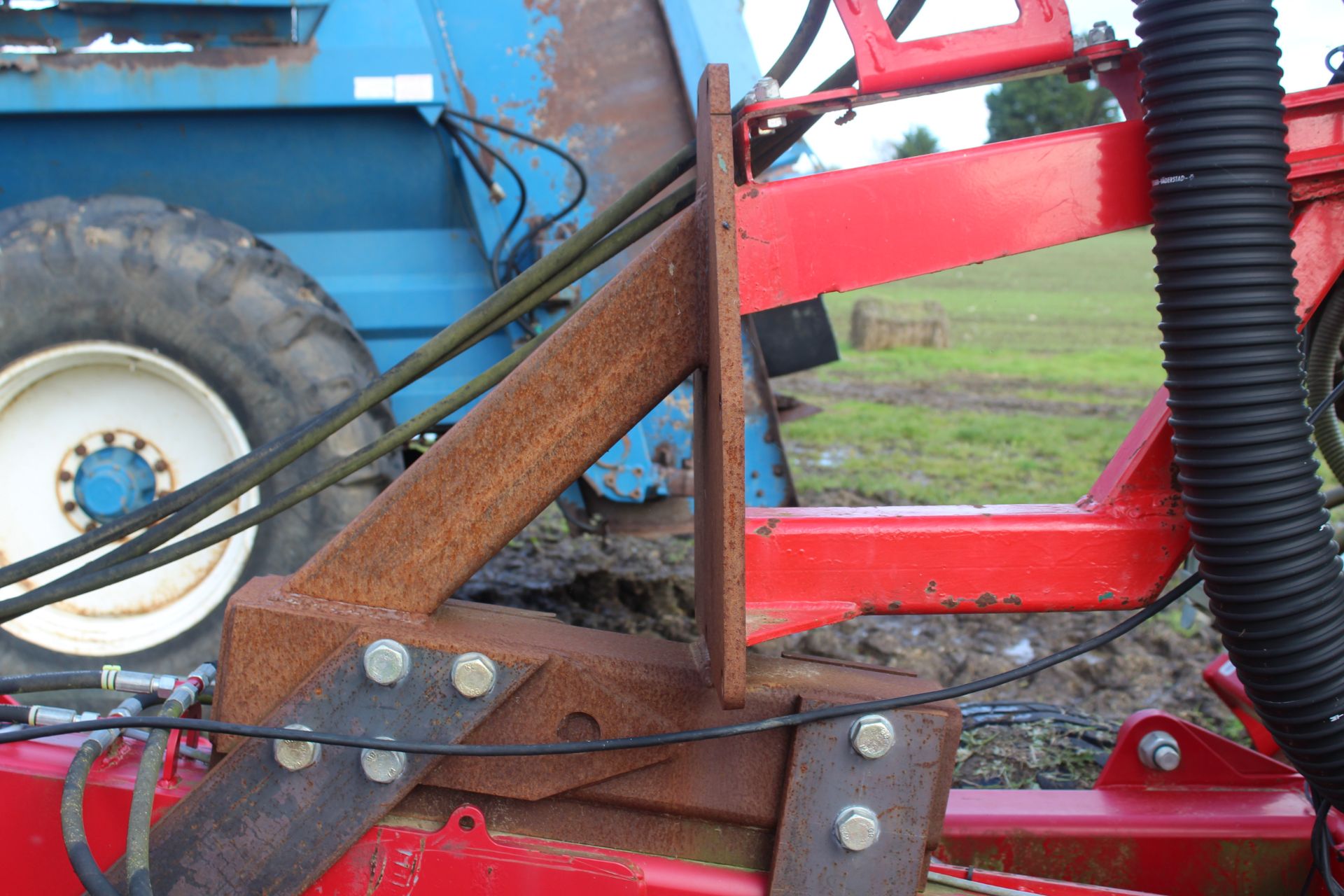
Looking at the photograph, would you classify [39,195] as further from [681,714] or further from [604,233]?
[681,714]

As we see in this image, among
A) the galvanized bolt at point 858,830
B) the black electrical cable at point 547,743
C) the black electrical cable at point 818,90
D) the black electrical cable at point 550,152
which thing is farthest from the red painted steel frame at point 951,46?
the black electrical cable at point 550,152

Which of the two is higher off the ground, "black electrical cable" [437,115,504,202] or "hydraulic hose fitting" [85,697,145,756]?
Result: "black electrical cable" [437,115,504,202]

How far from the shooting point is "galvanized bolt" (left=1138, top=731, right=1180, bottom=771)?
1992 mm

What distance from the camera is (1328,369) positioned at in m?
1.99

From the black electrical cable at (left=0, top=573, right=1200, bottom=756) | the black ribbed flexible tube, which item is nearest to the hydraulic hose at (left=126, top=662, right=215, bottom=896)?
the black electrical cable at (left=0, top=573, right=1200, bottom=756)

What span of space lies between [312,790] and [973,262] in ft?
3.81

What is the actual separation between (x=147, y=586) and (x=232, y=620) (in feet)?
5.67

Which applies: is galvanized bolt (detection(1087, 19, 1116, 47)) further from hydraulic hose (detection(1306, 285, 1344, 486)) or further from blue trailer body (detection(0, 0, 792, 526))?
blue trailer body (detection(0, 0, 792, 526))

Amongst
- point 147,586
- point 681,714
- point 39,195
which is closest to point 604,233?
point 681,714

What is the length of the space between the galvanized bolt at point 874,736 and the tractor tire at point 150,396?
1.77 meters

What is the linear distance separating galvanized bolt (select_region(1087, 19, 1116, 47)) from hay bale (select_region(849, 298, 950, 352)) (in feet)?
35.7

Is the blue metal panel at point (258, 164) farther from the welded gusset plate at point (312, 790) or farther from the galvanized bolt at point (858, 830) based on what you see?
the galvanized bolt at point (858, 830)

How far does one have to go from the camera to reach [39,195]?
3.29 metres

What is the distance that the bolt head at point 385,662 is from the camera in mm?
Result: 1461
